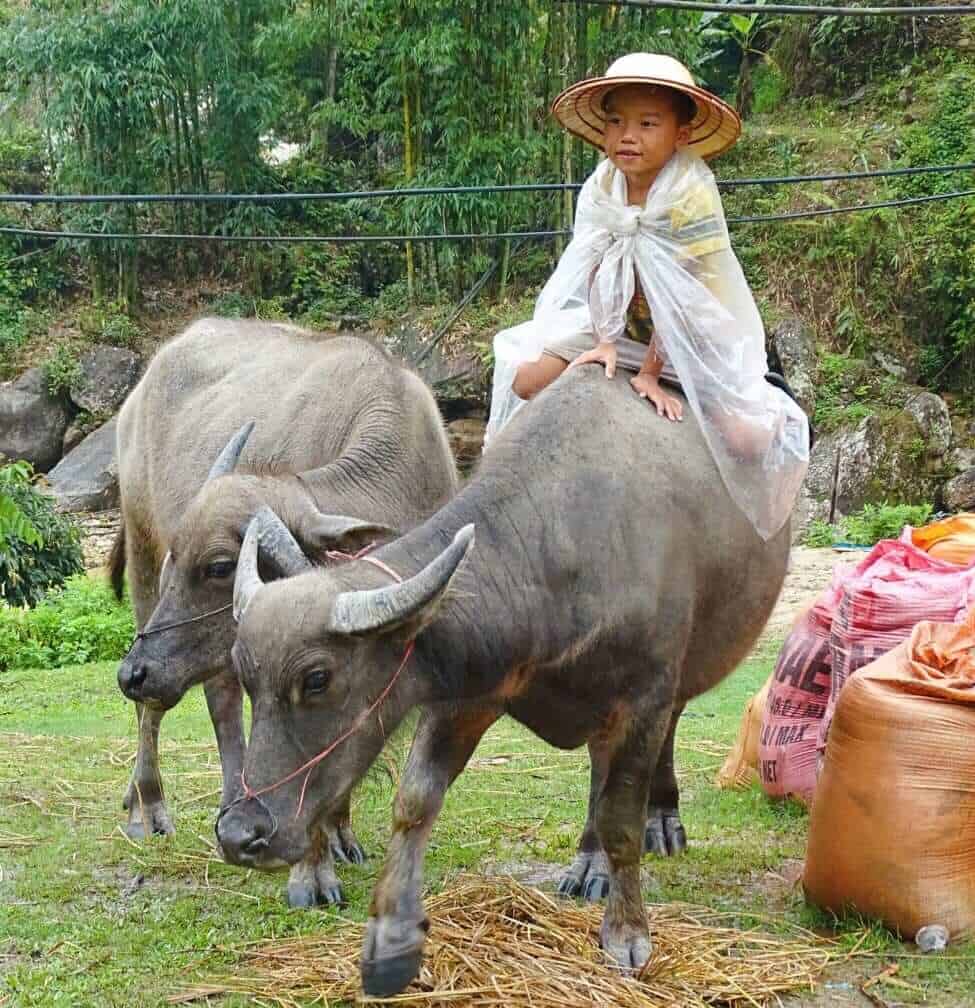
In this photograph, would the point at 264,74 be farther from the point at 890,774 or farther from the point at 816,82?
the point at 890,774

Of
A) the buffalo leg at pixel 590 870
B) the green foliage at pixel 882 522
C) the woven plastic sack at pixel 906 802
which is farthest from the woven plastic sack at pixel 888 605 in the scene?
the green foliage at pixel 882 522

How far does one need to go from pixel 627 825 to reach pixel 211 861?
6.63 ft

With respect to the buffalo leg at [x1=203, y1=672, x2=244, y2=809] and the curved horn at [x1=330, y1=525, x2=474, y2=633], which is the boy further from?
the buffalo leg at [x1=203, y1=672, x2=244, y2=809]

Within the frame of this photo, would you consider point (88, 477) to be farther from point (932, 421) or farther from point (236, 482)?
point (236, 482)

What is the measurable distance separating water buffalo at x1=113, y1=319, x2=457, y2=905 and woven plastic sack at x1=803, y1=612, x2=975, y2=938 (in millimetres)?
1605

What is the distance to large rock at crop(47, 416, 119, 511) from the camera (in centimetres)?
1780

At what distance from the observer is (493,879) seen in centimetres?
457

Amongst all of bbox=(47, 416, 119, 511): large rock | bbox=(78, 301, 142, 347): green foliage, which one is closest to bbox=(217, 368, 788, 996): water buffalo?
bbox=(47, 416, 119, 511): large rock

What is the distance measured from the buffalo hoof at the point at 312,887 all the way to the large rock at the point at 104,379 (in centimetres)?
1547

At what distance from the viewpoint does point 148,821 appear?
5.82 meters

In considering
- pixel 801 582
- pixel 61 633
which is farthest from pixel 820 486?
pixel 61 633

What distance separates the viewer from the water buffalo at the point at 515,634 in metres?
3.21

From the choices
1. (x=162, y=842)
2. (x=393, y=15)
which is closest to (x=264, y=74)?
(x=393, y=15)

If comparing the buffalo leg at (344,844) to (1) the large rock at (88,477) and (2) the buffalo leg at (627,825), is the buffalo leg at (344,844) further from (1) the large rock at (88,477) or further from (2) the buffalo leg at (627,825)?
(1) the large rock at (88,477)
